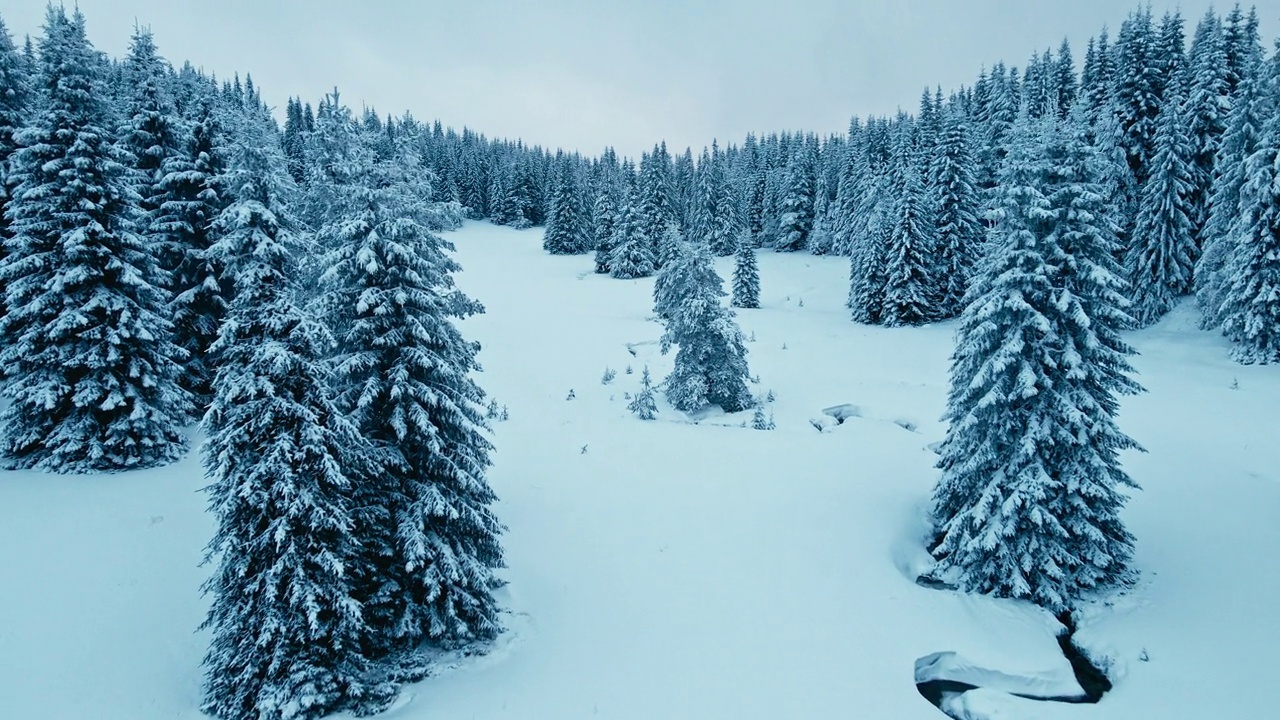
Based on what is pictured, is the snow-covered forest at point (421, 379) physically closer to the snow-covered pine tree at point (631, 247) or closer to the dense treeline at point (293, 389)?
the dense treeline at point (293, 389)

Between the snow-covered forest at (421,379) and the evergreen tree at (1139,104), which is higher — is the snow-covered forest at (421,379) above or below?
below

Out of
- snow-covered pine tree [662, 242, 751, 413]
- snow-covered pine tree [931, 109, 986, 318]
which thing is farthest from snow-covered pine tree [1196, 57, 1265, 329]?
snow-covered pine tree [662, 242, 751, 413]

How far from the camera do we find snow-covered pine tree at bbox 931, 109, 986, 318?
39344 mm

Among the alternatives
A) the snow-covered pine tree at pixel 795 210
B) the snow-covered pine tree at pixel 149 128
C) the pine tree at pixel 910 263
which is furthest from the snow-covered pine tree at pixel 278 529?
the snow-covered pine tree at pixel 795 210

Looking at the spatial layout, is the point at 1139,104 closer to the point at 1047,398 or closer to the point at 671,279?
the point at 671,279

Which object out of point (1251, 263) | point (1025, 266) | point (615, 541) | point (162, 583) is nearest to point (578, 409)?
point (615, 541)

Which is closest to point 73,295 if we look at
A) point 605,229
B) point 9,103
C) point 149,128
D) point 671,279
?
point 149,128

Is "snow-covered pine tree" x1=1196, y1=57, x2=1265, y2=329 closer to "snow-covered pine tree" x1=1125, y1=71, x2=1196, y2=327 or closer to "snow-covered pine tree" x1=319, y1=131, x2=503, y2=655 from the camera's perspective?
"snow-covered pine tree" x1=1125, y1=71, x2=1196, y2=327

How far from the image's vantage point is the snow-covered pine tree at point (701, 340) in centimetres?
2378

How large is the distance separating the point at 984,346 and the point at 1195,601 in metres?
6.63

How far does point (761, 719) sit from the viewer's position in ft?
31.5

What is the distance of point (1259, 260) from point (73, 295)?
43.1 meters

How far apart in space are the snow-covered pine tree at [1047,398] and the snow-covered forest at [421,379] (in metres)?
0.07

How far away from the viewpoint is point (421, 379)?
10.9 m
